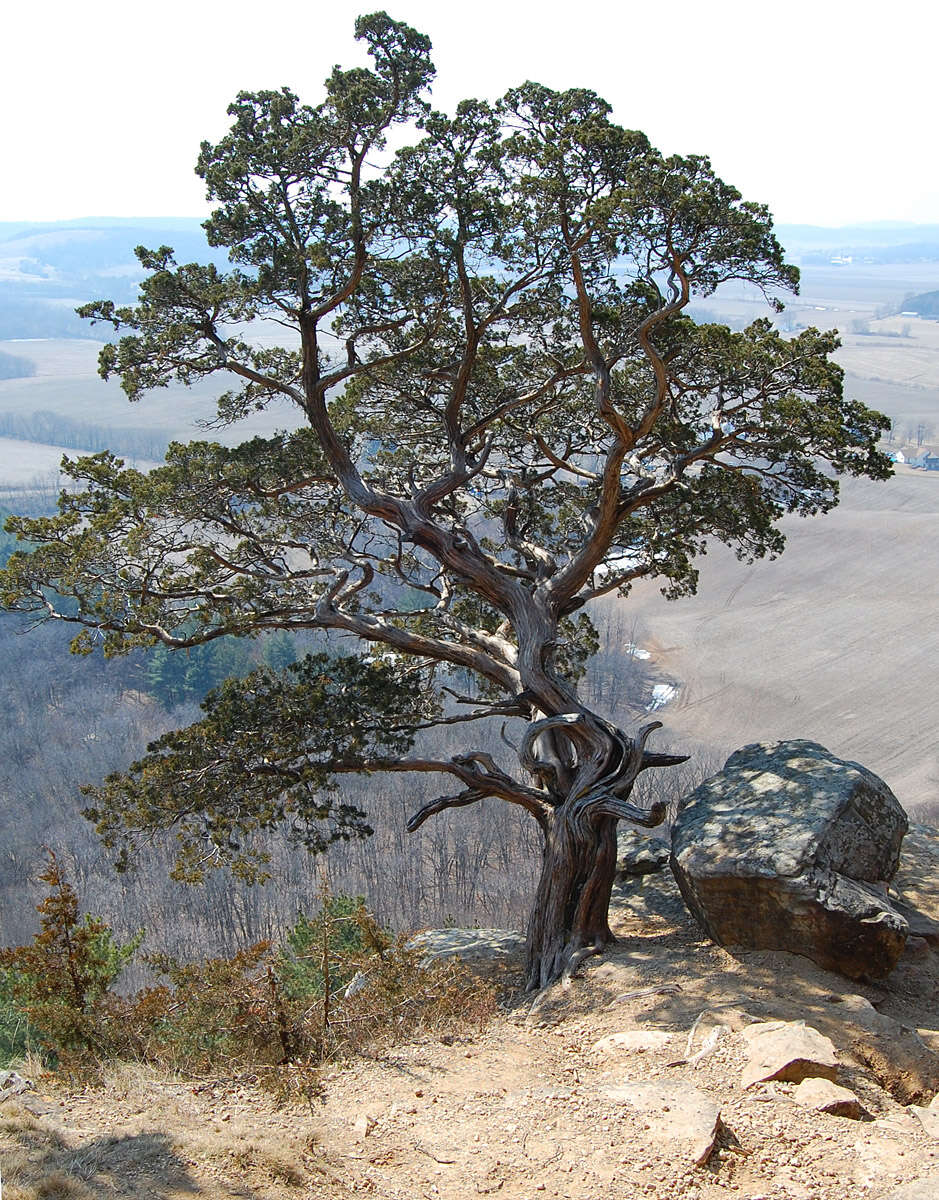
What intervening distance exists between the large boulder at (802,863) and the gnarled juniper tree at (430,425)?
0.96 metres

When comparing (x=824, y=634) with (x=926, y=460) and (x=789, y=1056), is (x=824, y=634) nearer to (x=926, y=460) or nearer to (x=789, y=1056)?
(x=926, y=460)

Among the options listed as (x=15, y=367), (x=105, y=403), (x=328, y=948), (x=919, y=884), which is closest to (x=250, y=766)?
(x=328, y=948)

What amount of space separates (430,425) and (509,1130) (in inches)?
425

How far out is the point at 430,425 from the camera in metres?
15.8

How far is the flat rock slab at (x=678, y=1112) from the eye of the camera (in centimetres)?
675

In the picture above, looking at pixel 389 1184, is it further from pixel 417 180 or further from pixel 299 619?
pixel 417 180

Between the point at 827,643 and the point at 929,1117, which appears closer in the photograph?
the point at 929,1117

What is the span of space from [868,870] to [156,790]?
828 centimetres

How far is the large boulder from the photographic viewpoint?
10414 millimetres

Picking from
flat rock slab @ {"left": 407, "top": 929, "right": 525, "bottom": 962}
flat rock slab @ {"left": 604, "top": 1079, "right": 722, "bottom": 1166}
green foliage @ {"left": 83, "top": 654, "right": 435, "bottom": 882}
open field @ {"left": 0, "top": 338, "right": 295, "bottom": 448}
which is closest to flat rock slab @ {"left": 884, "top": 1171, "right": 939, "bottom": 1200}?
flat rock slab @ {"left": 604, "top": 1079, "right": 722, "bottom": 1166}

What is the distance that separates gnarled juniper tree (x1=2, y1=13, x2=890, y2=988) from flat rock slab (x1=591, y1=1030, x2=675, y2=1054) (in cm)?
265

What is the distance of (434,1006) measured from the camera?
32.5 ft

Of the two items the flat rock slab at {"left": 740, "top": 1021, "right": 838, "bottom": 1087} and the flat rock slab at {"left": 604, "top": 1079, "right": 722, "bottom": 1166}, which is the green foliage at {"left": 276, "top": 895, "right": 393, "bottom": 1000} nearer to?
the flat rock slab at {"left": 604, "top": 1079, "right": 722, "bottom": 1166}

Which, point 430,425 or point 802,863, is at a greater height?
point 430,425
